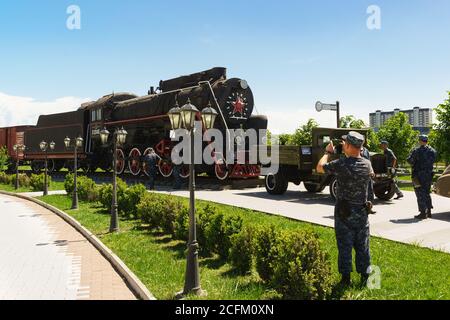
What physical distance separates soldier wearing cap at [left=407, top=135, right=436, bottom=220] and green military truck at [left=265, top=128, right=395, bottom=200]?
1.82 m

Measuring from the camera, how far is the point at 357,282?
504 cm

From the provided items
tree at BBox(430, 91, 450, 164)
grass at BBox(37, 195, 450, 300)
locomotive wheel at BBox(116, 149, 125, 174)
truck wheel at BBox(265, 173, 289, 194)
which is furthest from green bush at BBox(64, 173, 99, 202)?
tree at BBox(430, 91, 450, 164)

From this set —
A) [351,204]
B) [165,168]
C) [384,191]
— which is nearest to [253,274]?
[351,204]

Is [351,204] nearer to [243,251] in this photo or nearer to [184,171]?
[243,251]

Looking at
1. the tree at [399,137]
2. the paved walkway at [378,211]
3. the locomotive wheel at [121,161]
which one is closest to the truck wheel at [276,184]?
the paved walkway at [378,211]

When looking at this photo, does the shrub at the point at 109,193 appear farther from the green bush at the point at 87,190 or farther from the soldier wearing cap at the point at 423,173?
the soldier wearing cap at the point at 423,173

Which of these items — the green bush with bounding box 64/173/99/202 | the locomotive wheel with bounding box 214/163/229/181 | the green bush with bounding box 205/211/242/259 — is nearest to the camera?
the green bush with bounding box 205/211/242/259

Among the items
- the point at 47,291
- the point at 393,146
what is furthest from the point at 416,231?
the point at 393,146

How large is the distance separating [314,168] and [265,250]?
767cm

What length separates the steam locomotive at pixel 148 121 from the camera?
16234 mm

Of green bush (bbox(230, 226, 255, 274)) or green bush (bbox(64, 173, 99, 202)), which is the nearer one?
green bush (bbox(230, 226, 255, 274))

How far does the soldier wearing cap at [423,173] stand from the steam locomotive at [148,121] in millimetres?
5985

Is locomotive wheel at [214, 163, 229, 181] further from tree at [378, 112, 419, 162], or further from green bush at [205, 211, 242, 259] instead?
tree at [378, 112, 419, 162]

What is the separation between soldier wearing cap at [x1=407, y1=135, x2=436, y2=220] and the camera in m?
9.26
